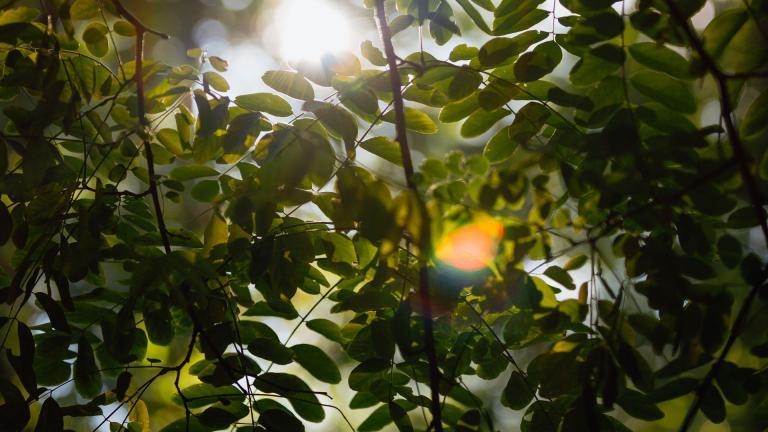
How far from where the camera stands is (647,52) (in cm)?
169

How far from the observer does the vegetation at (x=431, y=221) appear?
1362mm

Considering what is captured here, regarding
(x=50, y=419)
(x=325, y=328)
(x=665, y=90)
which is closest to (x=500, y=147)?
(x=665, y=90)

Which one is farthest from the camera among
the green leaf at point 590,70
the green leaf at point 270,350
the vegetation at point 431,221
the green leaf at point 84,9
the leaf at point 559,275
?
the green leaf at point 84,9

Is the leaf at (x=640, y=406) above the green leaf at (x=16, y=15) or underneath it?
underneath

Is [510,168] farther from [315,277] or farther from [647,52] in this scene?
[315,277]

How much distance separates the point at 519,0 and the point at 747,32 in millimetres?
554

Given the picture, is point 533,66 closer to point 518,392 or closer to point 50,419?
point 518,392

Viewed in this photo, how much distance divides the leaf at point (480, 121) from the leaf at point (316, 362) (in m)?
0.76

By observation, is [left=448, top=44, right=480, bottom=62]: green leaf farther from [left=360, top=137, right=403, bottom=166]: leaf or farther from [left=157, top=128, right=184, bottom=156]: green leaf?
[left=157, top=128, right=184, bottom=156]: green leaf

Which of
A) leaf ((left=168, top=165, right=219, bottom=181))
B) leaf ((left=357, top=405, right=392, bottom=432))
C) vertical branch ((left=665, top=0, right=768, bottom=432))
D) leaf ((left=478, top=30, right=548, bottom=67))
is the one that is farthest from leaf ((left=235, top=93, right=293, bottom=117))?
vertical branch ((left=665, top=0, right=768, bottom=432))

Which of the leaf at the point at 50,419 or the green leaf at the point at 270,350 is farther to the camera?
the green leaf at the point at 270,350

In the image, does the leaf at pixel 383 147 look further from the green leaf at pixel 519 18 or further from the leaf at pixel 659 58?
the leaf at pixel 659 58

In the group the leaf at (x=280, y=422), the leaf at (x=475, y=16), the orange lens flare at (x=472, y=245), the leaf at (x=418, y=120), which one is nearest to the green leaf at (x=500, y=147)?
the leaf at (x=418, y=120)

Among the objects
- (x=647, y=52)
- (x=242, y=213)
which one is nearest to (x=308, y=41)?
(x=242, y=213)
